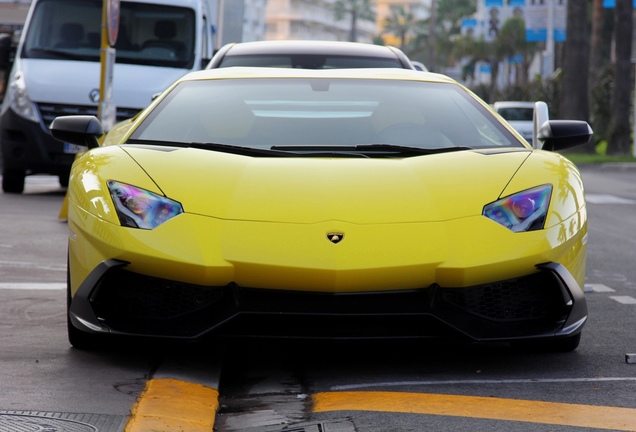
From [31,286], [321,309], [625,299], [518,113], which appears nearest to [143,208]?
[321,309]

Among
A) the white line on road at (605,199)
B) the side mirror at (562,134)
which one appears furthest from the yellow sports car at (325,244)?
the white line on road at (605,199)

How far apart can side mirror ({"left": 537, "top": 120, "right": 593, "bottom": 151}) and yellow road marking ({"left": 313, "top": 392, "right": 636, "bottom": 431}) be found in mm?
1882

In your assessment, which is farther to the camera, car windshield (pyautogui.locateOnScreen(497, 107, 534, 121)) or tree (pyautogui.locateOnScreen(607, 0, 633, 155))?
car windshield (pyautogui.locateOnScreen(497, 107, 534, 121))

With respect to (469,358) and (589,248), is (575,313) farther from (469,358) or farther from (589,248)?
(589,248)

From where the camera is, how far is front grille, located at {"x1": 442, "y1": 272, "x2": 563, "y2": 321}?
4762mm

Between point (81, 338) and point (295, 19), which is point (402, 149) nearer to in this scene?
point (81, 338)

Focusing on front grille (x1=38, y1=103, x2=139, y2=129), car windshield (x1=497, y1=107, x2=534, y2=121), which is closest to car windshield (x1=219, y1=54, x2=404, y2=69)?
front grille (x1=38, y1=103, x2=139, y2=129)

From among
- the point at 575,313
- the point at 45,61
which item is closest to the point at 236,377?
the point at 575,313

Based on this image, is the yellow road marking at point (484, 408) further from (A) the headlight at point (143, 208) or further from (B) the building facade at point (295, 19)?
(B) the building facade at point (295, 19)

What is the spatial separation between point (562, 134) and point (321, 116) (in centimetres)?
116

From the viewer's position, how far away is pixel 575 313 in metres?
4.95

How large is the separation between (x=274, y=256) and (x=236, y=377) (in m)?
0.69

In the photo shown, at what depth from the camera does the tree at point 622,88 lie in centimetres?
3203

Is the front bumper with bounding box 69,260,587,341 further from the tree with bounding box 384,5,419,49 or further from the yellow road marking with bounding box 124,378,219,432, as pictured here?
the tree with bounding box 384,5,419,49
